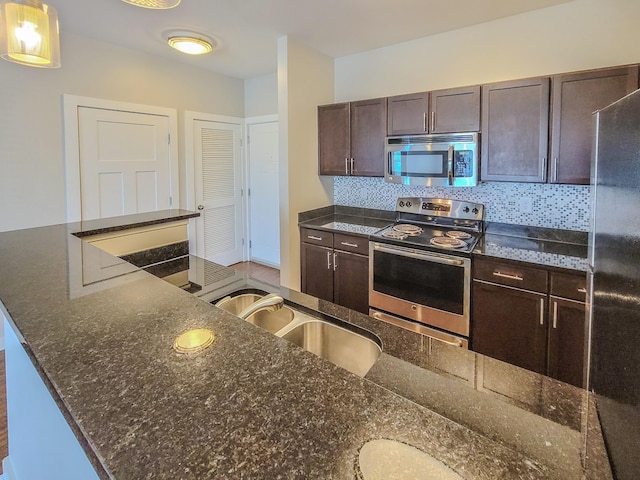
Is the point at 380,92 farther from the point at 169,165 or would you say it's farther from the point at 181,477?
the point at 181,477

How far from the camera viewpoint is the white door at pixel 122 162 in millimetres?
3354

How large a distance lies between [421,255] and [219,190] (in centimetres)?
314

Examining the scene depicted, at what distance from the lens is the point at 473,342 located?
2.48 metres

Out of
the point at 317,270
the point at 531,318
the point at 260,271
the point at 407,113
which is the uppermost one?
the point at 407,113

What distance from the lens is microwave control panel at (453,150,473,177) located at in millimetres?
2686

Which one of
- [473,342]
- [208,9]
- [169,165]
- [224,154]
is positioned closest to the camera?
[473,342]

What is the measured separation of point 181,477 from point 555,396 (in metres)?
0.89

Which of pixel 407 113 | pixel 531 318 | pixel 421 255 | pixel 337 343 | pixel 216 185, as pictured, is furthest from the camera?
pixel 216 185

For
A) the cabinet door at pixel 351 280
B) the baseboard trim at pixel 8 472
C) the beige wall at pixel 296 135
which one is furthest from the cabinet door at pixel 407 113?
the baseboard trim at pixel 8 472

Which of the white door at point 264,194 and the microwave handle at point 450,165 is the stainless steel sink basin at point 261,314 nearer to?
the microwave handle at point 450,165

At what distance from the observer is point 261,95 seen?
4.74 metres

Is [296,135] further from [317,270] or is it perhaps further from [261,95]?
[261,95]

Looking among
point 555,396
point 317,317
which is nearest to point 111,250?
point 317,317

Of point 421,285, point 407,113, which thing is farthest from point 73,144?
point 421,285
